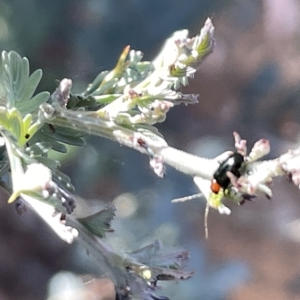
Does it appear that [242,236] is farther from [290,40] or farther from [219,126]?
[290,40]

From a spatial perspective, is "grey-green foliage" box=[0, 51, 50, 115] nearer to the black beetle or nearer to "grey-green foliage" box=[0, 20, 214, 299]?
"grey-green foliage" box=[0, 20, 214, 299]

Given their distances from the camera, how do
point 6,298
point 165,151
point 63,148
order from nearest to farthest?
point 165,151
point 63,148
point 6,298

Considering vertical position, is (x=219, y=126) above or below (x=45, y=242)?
above

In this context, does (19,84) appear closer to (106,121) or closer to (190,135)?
(106,121)

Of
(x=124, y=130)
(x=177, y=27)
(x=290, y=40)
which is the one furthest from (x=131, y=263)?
(x=290, y=40)

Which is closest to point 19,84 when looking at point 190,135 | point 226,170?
point 226,170

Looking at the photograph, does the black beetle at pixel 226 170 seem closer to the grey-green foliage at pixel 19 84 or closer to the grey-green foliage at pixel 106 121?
the grey-green foliage at pixel 106 121

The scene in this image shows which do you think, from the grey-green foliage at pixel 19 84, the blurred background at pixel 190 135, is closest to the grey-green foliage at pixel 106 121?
the grey-green foliage at pixel 19 84

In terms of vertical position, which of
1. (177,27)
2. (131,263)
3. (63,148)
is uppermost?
(177,27)

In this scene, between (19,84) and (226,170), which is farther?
(19,84)
